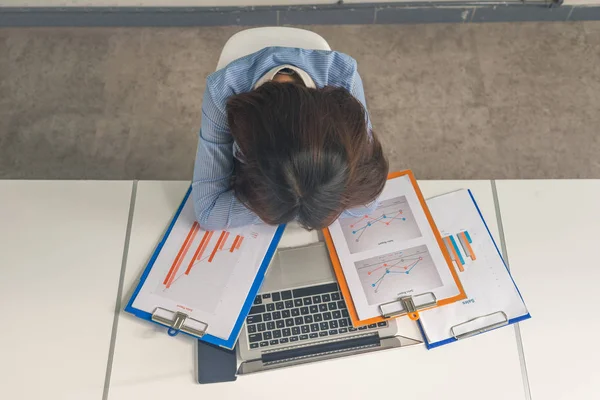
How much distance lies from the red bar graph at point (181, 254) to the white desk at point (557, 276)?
67 centimetres

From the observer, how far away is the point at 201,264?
1.09 metres

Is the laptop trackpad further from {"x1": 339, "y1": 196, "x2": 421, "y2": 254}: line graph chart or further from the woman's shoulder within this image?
the woman's shoulder

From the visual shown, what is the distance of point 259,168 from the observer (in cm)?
89

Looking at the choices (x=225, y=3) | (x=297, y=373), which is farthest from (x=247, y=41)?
(x=225, y=3)

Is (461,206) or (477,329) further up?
(461,206)

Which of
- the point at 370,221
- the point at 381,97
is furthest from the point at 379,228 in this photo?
the point at 381,97

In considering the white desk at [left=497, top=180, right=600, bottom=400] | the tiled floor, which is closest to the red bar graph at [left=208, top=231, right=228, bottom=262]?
the white desk at [left=497, top=180, right=600, bottom=400]

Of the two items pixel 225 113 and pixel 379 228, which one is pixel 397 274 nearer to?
pixel 379 228

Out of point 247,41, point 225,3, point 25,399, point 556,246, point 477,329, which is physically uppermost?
point 247,41

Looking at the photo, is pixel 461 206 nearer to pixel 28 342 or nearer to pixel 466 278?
pixel 466 278

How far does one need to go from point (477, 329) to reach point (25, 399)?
2.85ft

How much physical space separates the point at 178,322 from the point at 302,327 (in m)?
0.24

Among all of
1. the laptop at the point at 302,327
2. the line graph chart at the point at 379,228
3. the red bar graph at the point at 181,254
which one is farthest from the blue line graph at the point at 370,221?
the red bar graph at the point at 181,254

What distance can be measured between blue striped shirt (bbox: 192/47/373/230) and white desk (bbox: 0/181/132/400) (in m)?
0.19
